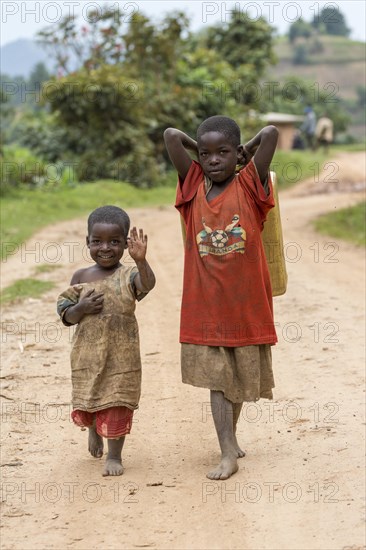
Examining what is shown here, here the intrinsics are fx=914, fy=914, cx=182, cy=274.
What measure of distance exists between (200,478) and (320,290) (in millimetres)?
4814

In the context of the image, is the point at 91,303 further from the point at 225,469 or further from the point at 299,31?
the point at 299,31

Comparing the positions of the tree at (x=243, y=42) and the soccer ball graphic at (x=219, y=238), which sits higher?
the tree at (x=243, y=42)

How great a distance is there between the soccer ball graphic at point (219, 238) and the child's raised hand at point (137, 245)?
0.36m

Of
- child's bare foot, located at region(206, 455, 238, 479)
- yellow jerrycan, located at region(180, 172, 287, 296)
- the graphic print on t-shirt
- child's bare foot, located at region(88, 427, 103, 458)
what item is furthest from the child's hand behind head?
child's bare foot, located at region(88, 427, 103, 458)

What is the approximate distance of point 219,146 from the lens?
4.43 metres

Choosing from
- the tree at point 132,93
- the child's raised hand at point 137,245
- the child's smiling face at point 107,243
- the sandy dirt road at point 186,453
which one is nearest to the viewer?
the sandy dirt road at point 186,453

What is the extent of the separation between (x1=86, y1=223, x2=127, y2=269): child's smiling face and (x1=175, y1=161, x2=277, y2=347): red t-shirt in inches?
13.5

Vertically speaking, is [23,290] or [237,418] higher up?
[237,418]

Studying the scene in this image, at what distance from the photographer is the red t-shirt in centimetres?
446

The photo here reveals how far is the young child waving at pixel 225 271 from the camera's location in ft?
14.6

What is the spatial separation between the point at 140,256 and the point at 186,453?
1242mm

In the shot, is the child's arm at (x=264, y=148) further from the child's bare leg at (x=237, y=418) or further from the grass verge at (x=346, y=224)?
the grass verge at (x=346, y=224)

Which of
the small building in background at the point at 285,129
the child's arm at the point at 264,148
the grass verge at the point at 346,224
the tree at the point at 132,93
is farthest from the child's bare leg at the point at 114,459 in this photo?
the small building in background at the point at 285,129

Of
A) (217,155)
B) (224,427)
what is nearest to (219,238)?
(217,155)
